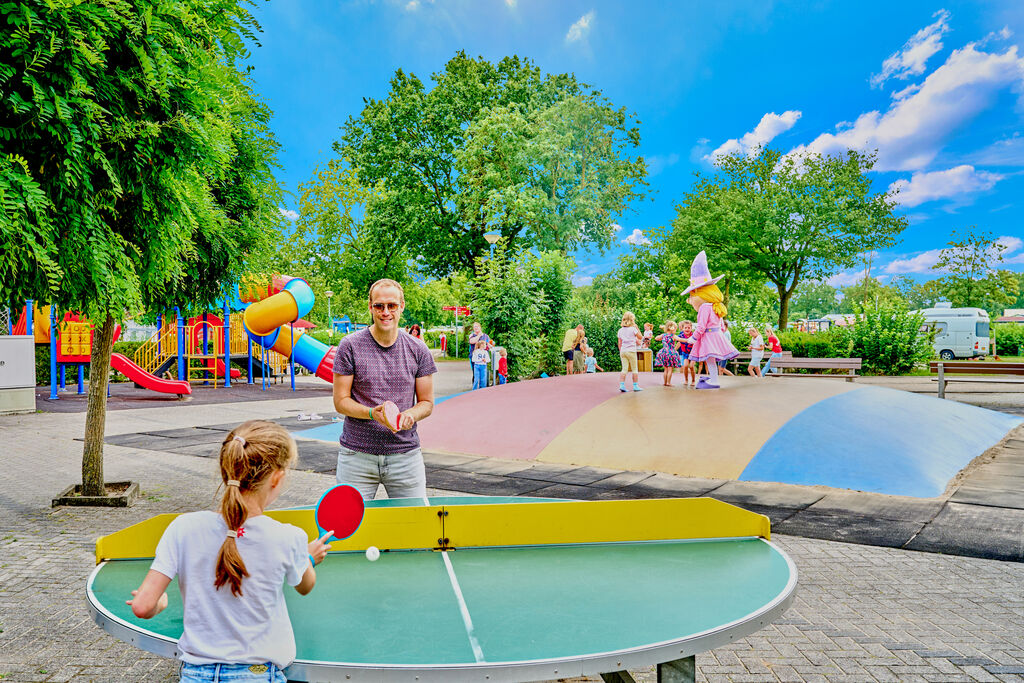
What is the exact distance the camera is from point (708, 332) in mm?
12523

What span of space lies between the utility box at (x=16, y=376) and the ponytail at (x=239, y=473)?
17.7 metres

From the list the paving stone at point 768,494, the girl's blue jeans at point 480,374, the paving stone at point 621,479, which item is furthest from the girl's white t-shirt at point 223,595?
the girl's blue jeans at point 480,374

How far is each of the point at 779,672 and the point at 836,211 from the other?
3867 cm

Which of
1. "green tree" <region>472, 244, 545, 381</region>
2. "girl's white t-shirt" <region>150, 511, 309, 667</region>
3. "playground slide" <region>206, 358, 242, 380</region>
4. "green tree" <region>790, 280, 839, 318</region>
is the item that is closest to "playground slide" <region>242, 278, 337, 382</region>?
"green tree" <region>472, 244, 545, 381</region>

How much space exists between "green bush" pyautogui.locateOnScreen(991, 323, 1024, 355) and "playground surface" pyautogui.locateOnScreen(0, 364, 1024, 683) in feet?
138

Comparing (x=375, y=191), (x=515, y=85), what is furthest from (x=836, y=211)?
(x=375, y=191)

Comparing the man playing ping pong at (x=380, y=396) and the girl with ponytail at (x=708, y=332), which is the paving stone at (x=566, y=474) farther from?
the man playing ping pong at (x=380, y=396)

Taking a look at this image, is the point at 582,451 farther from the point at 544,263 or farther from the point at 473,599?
the point at 544,263

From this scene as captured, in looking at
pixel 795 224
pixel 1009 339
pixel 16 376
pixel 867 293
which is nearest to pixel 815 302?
pixel 867 293

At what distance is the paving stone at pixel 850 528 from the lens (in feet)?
20.6

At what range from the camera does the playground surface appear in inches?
149

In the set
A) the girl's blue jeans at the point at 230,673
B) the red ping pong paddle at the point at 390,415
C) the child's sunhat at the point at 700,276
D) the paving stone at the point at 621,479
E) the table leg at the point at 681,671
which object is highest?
the child's sunhat at the point at 700,276

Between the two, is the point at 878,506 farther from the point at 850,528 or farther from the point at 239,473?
the point at 239,473

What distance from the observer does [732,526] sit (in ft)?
10.7
